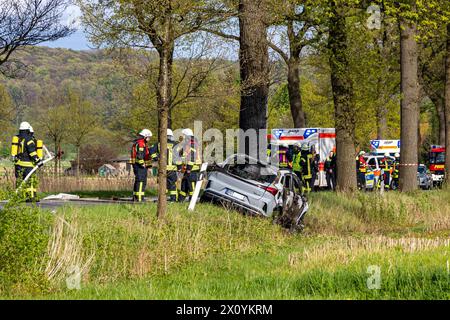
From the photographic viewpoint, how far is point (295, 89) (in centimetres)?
3030

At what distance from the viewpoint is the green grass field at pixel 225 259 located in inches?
339

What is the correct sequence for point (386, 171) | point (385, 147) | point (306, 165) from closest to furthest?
point (306, 165), point (386, 171), point (385, 147)

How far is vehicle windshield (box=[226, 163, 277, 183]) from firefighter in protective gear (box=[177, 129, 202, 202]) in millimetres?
1781

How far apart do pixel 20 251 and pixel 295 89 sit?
22001 mm

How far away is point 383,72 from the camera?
2788 centimetres

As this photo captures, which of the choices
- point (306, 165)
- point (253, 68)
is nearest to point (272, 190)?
point (253, 68)

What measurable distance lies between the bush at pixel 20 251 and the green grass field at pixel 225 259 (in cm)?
15

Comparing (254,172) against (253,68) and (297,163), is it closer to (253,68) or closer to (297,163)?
(253,68)

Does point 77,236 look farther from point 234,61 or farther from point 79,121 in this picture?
point 79,121

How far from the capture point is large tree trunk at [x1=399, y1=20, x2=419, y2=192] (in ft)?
77.3

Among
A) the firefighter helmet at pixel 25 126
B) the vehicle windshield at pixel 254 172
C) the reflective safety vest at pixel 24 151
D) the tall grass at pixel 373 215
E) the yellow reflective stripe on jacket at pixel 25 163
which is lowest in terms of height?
the tall grass at pixel 373 215

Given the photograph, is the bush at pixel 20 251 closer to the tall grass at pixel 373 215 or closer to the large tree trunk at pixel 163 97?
the large tree trunk at pixel 163 97

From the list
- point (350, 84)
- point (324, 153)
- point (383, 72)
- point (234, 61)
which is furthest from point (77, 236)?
point (324, 153)

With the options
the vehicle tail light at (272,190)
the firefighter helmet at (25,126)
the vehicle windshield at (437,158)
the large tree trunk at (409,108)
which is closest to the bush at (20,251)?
the vehicle tail light at (272,190)
